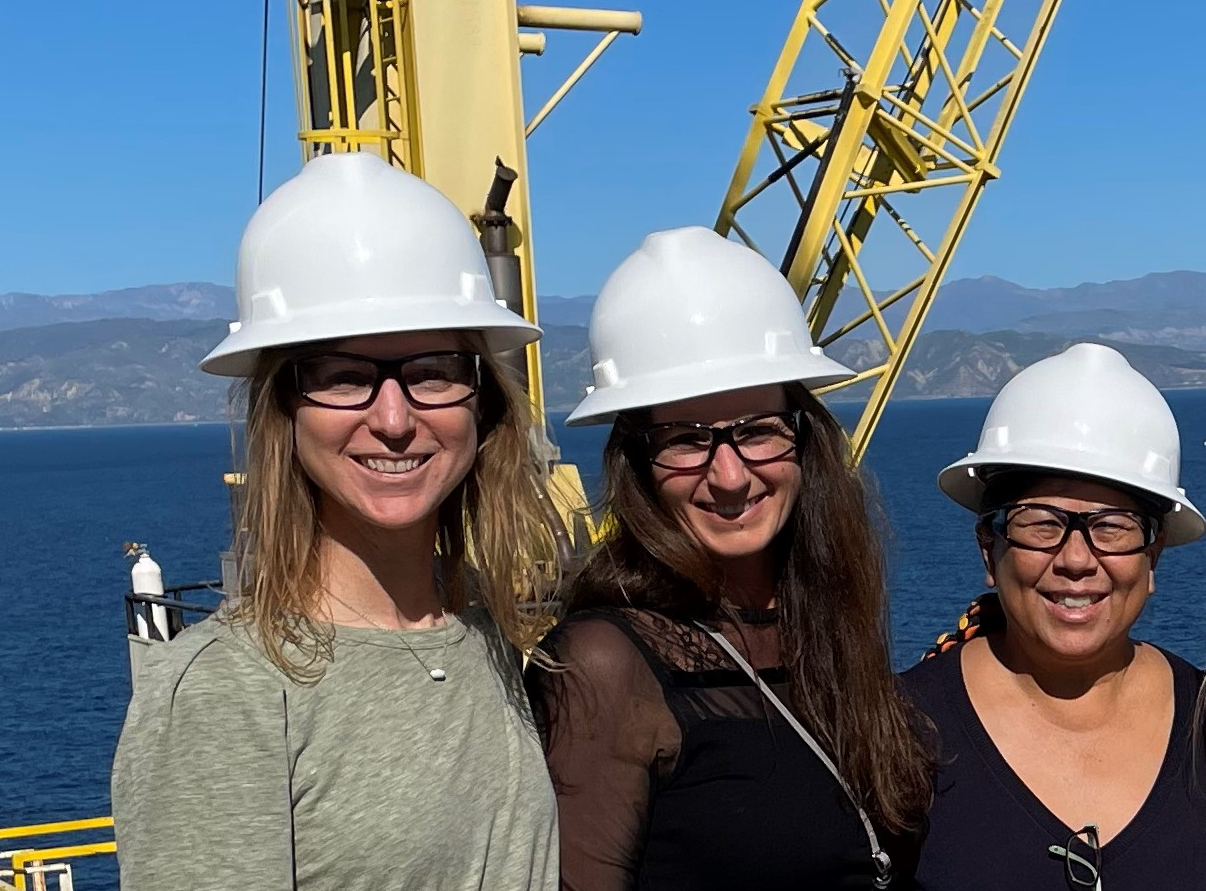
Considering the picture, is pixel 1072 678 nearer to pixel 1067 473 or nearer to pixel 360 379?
pixel 1067 473

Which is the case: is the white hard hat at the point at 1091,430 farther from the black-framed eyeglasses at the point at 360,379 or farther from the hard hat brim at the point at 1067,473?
the black-framed eyeglasses at the point at 360,379

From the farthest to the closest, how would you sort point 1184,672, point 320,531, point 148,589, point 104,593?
point 104,593 → point 148,589 → point 1184,672 → point 320,531

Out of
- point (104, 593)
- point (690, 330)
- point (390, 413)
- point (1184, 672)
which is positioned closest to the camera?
point (390, 413)

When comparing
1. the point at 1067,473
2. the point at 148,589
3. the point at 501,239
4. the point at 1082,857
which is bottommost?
the point at 148,589

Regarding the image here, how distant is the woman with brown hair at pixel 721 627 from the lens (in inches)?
103

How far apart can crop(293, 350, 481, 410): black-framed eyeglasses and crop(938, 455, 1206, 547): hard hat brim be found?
1139mm

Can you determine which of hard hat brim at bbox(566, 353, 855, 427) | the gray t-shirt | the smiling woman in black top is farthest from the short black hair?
the gray t-shirt

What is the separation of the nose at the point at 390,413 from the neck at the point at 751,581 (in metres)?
0.79

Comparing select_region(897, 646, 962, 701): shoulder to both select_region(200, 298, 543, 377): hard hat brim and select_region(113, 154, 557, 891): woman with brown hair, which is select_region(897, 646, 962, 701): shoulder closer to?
select_region(113, 154, 557, 891): woman with brown hair

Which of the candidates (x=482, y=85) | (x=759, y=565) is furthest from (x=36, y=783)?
(x=759, y=565)

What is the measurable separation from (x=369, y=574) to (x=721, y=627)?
701 millimetres

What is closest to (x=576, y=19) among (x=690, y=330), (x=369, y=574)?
(x=690, y=330)

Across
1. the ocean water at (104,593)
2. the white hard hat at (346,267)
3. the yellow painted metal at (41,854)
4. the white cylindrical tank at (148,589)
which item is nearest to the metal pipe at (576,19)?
the ocean water at (104,593)

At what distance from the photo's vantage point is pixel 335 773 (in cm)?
228
